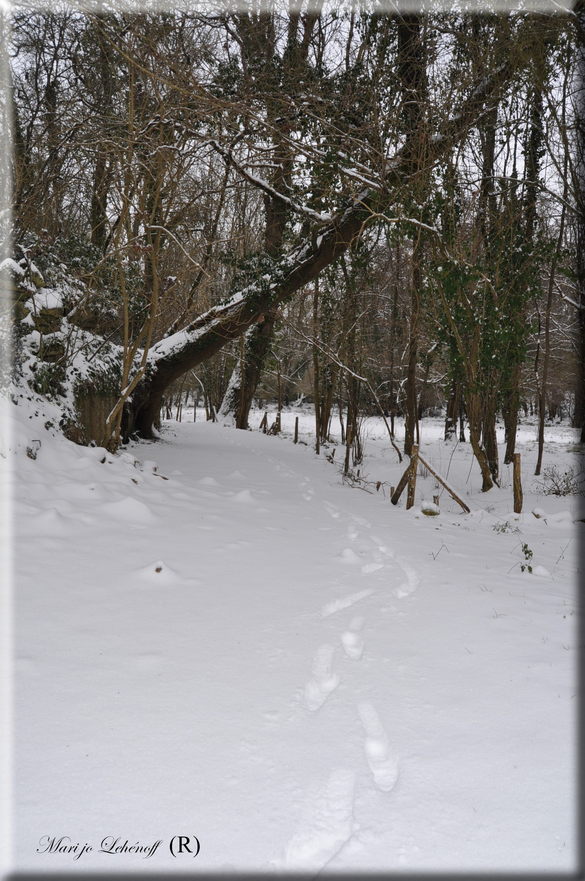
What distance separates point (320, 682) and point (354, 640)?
1.44ft

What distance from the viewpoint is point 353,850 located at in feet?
4.50

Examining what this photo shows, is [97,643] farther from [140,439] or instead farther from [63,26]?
[63,26]

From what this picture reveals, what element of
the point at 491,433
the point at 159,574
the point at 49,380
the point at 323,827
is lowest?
the point at 323,827

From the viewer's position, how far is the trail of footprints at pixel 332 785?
1373mm

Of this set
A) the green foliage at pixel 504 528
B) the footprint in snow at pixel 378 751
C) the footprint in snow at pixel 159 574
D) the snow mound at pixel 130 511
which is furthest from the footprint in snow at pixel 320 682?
the green foliage at pixel 504 528

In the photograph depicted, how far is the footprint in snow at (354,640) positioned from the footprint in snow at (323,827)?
0.80m

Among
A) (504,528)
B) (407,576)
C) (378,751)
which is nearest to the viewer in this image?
→ (378,751)

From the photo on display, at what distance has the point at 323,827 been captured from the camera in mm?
1439

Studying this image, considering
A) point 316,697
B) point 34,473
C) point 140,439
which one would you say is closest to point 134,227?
Result: point 34,473

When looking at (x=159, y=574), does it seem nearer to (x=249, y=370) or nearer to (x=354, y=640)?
(x=354, y=640)

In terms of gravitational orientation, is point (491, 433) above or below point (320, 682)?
above

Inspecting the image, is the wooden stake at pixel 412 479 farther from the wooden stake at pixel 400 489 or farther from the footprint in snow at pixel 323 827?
the footprint in snow at pixel 323 827

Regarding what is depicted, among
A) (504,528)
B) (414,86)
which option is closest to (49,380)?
(504,528)

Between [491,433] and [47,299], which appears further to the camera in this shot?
[491,433]
